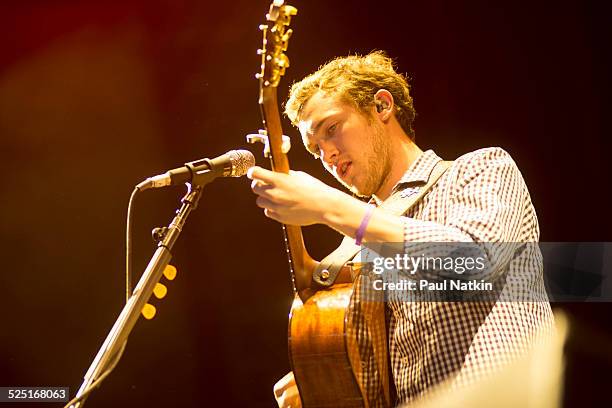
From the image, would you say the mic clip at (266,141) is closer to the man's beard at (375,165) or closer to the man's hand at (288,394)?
the man's beard at (375,165)

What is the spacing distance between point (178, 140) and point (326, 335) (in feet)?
6.68

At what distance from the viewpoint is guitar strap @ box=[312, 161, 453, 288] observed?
2049mm

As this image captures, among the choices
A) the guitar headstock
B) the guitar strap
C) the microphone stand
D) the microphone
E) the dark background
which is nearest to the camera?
the microphone stand

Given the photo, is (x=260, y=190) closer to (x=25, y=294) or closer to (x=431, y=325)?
(x=431, y=325)

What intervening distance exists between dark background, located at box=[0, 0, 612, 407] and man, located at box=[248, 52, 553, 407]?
3.80 ft

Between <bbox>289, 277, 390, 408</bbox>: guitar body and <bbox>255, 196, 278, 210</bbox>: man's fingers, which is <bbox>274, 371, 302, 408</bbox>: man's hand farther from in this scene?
<bbox>255, 196, 278, 210</bbox>: man's fingers

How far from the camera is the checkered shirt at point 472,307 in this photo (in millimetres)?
1702

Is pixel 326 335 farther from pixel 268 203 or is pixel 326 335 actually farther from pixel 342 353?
pixel 268 203

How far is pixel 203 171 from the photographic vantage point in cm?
186

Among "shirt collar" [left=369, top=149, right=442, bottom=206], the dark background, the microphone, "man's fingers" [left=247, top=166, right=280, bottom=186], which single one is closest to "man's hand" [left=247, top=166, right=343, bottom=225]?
"man's fingers" [left=247, top=166, right=280, bottom=186]

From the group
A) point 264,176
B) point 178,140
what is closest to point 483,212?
point 264,176

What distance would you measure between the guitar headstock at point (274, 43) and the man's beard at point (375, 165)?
56 cm

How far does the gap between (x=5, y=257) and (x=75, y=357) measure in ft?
2.19

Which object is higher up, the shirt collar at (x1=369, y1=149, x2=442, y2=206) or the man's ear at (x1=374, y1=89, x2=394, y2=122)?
the man's ear at (x1=374, y1=89, x2=394, y2=122)
